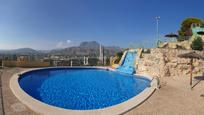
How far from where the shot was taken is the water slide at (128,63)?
1623cm

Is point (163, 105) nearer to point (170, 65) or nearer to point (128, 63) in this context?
point (170, 65)

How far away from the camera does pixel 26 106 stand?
5.34 meters

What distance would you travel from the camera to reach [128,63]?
18.1m

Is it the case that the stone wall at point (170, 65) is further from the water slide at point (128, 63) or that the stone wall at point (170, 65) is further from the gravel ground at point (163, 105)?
the gravel ground at point (163, 105)

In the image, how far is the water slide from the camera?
53.3 feet

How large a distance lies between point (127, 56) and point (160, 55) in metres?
6.03

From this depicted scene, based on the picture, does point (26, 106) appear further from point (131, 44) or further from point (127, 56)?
point (131, 44)

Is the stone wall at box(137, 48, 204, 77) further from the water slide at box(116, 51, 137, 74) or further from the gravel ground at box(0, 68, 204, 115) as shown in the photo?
the gravel ground at box(0, 68, 204, 115)

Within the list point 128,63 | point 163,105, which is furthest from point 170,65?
point 163,105

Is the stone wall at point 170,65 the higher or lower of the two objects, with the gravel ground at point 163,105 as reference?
higher

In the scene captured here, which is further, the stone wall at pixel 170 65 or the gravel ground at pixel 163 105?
the stone wall at pixel 170 65

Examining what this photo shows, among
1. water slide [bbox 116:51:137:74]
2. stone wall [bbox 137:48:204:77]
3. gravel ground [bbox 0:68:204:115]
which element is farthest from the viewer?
water slide [bbox 116:51:137:74]

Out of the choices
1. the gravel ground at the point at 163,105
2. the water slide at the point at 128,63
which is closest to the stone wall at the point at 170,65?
the water slide at the point at 128,63

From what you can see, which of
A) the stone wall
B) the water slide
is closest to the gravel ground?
the stone wall
